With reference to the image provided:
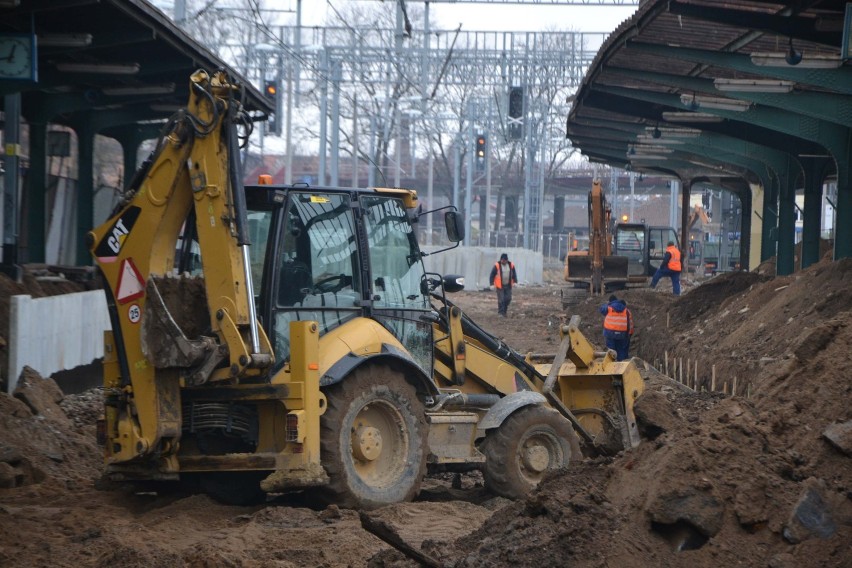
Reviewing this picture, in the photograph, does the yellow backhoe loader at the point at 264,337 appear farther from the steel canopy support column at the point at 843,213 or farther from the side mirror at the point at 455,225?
the steel canopy support column at the point at 843,213

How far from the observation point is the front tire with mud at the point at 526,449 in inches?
391

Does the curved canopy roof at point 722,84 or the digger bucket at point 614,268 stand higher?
the curved canopy roof at point 722,84

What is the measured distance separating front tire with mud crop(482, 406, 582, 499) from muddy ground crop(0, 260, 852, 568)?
23 cm

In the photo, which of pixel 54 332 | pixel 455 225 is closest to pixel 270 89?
pixel 54 332

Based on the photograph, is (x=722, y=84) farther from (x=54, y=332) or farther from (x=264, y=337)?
(x=264, y=337)

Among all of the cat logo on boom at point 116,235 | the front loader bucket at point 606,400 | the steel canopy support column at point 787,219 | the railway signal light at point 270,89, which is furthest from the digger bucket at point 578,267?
the cat logo on boom at point 116,235

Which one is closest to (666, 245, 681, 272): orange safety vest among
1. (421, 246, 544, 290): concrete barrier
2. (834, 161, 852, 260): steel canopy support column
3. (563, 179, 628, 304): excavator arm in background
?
(563, 179, 628, 304): excavator arm in background

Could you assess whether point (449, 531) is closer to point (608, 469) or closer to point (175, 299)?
point (608, 469)

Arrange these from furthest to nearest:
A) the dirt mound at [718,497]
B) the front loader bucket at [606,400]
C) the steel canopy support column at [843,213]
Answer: the steel canopy support column at [843,213] → the front loader bucket at [606,400] → the dirt mound at [718,497]

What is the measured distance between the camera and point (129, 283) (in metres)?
8.45

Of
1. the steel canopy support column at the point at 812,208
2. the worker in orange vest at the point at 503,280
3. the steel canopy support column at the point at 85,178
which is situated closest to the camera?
the steel canopy support column at the point at 85,178

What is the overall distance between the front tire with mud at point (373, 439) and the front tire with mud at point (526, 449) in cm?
95

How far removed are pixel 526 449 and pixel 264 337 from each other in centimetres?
291

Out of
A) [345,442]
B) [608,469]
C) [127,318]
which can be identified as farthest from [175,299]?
[608,469]
